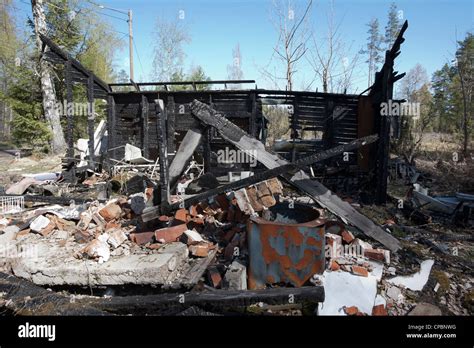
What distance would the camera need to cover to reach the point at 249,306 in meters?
3.39

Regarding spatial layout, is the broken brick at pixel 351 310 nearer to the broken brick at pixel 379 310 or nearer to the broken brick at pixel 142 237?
the broken brick at pixel 379 310

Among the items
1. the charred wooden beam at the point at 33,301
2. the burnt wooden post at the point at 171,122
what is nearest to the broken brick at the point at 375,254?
the charred wooden beam at the point at 33,301

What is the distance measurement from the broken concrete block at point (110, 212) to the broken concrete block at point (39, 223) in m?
0.87

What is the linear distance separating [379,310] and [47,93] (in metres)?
18.4

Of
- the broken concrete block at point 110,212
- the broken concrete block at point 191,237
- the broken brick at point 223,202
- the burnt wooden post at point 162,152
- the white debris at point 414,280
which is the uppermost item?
the burnt wooden post at point 162,152

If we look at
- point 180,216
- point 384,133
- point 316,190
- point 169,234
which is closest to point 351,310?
point 316,190

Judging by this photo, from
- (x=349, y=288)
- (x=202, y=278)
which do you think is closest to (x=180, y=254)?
(x=202, y=278)

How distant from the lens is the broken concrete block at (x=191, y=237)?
4504 mm

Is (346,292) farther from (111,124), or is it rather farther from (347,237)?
(111,124)

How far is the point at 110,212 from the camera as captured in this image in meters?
5.58

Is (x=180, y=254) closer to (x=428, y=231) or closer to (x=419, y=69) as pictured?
(x=428, y=231)

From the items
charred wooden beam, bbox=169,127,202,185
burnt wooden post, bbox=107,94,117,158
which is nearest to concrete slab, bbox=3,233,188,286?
charred wooden beam, bbox=169,127,202,185

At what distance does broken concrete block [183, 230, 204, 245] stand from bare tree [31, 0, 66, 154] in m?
15.4

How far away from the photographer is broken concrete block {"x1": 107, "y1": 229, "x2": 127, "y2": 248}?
14.3 feet
